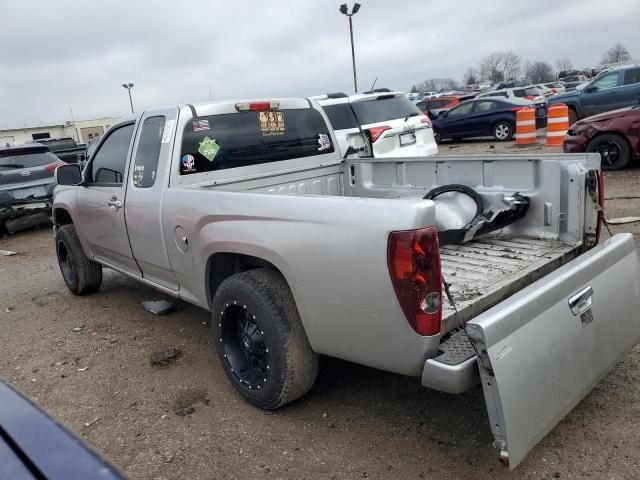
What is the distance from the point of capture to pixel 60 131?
73375 mm

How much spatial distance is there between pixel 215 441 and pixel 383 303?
1394 mm

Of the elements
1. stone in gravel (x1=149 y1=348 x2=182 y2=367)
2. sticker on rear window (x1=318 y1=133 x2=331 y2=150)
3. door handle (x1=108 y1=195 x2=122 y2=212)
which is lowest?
stone in gravel (x1=149 y1=348 x2=182 y2=367)

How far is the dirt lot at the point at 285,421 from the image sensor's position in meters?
2.74

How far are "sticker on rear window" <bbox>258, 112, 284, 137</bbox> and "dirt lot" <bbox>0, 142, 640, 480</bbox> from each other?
178 cm

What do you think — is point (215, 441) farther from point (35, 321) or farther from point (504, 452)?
point (35, 321)

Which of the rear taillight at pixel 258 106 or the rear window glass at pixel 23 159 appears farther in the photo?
the rear window glass at pixel 23 159

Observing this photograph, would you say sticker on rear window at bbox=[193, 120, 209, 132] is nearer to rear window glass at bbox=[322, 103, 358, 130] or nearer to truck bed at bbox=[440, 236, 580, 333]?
truck bed at bbox=[440, 236, 580, 333]

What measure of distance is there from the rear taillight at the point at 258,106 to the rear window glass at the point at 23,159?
796cm

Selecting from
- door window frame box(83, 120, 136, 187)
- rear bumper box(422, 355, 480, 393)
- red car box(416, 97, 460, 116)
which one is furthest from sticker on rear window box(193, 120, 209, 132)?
red car box(416, 97, 460, 116)

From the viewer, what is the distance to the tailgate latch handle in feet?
8.52

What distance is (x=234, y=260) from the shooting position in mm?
3510

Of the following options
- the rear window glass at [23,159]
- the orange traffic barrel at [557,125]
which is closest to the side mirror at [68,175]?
the rear window glass at [23,159]

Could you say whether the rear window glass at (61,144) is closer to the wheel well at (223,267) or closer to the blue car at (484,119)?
the blue car at (484,119)

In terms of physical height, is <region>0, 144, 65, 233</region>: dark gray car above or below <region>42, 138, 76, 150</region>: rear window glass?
below
